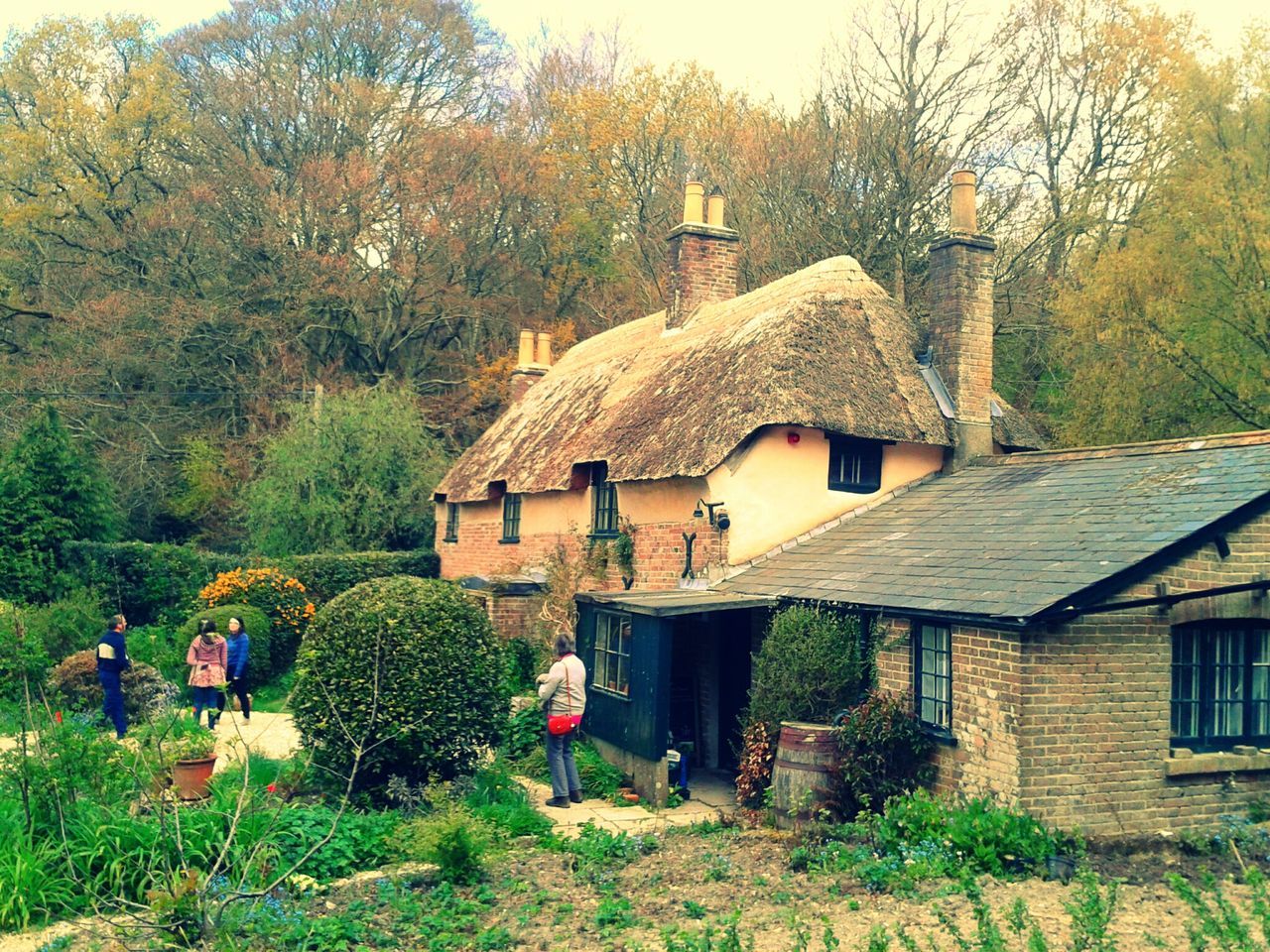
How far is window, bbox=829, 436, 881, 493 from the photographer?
14297mm

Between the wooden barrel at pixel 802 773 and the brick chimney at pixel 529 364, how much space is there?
17025mm

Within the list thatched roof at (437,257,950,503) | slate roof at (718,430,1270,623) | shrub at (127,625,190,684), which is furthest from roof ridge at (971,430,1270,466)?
shrub at (127,625,190,684)

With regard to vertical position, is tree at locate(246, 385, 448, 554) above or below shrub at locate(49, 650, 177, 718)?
above

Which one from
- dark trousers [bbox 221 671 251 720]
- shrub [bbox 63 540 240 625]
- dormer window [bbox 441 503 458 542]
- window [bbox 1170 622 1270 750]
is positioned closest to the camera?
window [bbox 1170 622 1270 750]

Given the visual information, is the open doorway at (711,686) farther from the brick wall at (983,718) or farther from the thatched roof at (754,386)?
the brick wall at (983,718)

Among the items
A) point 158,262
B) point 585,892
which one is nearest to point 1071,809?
point 585,892

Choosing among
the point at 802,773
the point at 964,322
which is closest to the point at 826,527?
the point at 964,322

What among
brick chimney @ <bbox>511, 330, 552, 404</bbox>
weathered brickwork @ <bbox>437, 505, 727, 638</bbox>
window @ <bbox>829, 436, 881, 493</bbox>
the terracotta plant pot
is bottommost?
the terracotta plant pot

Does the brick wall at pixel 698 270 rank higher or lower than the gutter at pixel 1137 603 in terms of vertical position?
higher

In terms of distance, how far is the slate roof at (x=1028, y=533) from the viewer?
9.11m

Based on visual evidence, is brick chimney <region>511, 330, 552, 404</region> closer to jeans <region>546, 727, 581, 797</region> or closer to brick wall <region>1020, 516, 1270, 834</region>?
jeans <region>546, 727, 581, 797</region>

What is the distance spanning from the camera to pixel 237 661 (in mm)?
15508

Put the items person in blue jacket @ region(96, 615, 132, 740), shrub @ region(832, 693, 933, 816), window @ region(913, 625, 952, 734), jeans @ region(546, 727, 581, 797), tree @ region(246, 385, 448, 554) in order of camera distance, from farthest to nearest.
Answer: tree @ region(246, 385, 448, 554)
person in blue jacket @ region(96, 615, 132, 740)
jeans @ region(546, 727, 581, 797)
window @ region(913, 625, 952, 734)
shrub @ region(832, 693, 933, 816)

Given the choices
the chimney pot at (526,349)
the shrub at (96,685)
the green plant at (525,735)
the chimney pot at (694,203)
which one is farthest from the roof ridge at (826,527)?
the chimney pot at (526,349)
